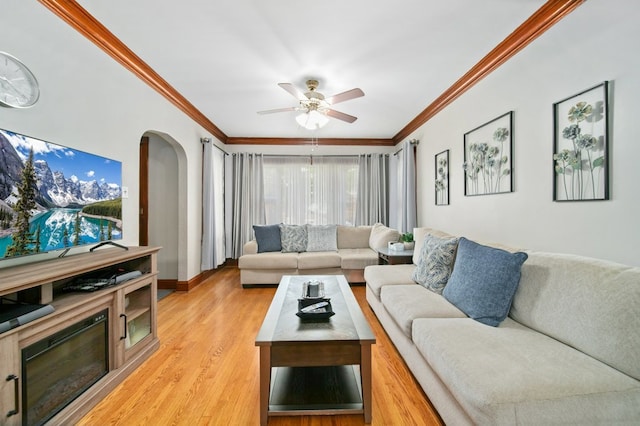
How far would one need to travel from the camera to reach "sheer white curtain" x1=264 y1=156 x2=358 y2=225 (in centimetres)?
530

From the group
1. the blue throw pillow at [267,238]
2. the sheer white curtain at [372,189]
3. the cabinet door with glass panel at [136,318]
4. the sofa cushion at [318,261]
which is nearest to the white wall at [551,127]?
the sofa cushion at [318,261]

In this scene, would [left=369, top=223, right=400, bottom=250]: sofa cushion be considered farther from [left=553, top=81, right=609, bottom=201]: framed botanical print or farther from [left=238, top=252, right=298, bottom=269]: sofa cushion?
[left=553, top=81, right=609, bottom=201]: framed botanical print

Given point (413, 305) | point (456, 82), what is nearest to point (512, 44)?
point (456, 82)

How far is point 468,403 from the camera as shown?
3.66 ft

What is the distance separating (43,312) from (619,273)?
274 centimetres

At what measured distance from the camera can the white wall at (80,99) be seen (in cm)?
163

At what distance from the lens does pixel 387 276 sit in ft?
8.93

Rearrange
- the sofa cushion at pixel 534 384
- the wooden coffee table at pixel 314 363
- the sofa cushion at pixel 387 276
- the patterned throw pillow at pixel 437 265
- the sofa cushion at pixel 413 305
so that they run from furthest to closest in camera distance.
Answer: the sofa cushion at pixel 387 276 < the patterned throw pillow at pixel 437 265 < the sofa cushion at pixel 413 305 < the wooden coffee table at pixel 314 363 < the sofa cushion at pixel 534 384

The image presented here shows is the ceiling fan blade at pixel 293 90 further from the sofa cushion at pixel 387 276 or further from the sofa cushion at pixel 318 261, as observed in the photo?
the sofa cushion at pixel 318 261

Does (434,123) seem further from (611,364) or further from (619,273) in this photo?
(611,364)

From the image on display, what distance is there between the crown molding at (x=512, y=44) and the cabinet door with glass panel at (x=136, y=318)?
3.51m

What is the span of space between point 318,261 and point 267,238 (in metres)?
0.97

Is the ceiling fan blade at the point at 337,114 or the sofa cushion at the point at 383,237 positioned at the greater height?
the ceiling fan blade at the point at 337,114

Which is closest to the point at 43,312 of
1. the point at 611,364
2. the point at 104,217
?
the point at 104,217
